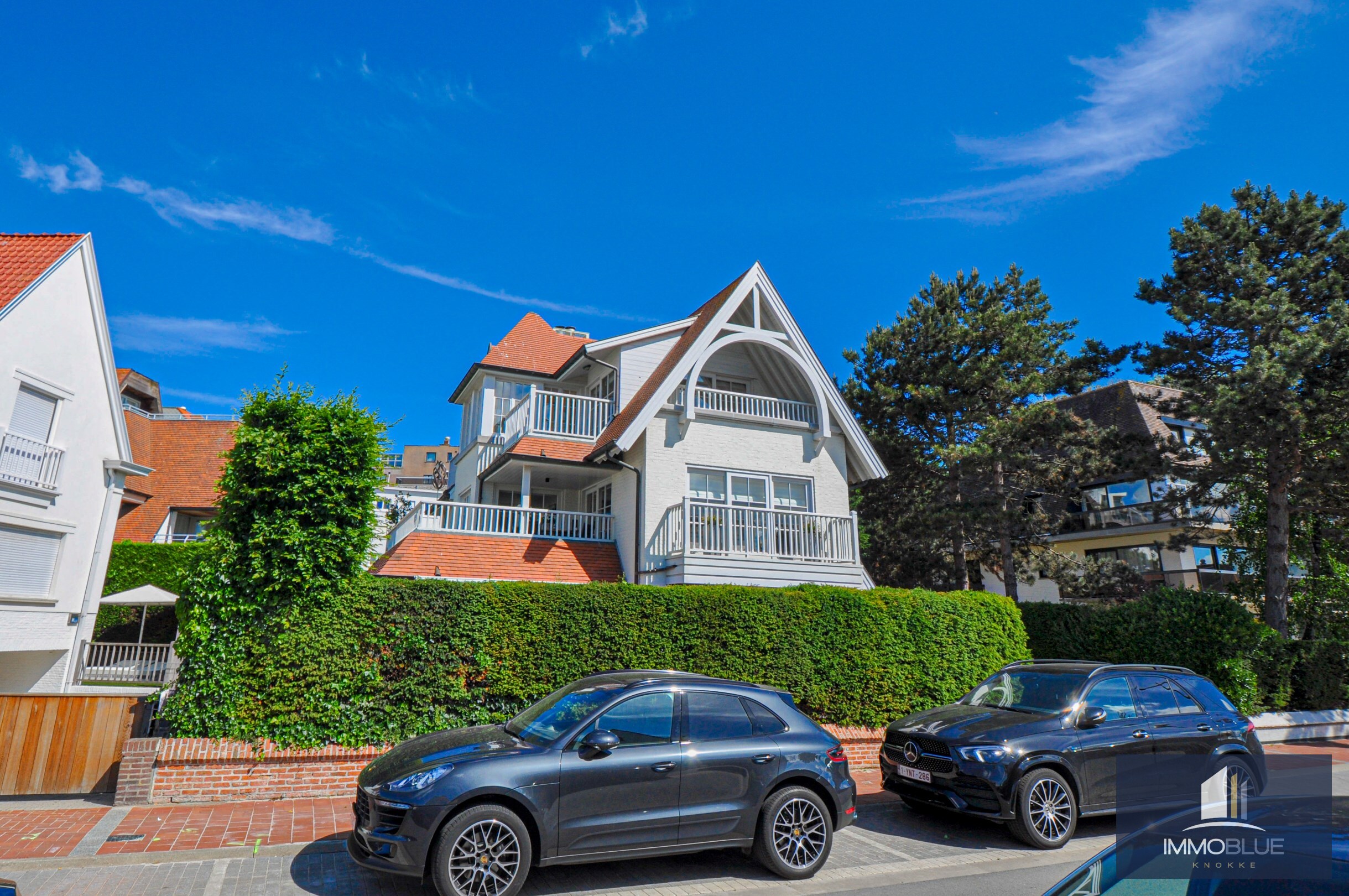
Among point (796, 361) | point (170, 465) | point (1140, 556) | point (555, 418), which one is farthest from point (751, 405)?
point (170, 465)

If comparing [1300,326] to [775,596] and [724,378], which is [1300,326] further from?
[775,596]

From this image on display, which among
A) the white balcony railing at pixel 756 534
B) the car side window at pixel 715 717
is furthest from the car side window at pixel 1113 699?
the white balcony railing at pixel 756 534

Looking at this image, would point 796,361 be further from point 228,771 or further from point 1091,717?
point 228,771

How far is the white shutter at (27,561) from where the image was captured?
→ 16.5 meters

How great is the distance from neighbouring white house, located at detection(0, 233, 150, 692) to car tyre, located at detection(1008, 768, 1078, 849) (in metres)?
20.8

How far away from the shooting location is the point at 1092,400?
37.6 meters

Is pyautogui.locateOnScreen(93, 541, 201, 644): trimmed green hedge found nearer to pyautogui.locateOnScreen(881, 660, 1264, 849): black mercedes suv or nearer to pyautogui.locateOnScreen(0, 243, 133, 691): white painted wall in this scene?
pyautogui.locateOnScreen(0, 243, 133, 691): white painted wall

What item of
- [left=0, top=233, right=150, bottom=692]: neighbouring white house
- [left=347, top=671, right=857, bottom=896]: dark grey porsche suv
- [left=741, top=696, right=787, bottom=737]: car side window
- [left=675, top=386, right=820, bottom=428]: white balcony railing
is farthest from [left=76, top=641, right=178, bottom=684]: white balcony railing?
[left=741, top=696, right=787, bottom=737]: car side window

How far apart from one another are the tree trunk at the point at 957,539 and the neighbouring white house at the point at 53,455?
974 inches

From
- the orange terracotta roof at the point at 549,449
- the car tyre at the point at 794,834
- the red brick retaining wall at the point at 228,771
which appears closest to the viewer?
the car tyre at the point at 794,834

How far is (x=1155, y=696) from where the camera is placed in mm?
8891

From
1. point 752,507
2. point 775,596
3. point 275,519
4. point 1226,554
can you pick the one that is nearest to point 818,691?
Result: point 775,596

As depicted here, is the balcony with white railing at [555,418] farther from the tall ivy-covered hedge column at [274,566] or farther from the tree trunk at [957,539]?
the tree trunk at [957,539]

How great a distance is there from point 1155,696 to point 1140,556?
27857 millimetres
